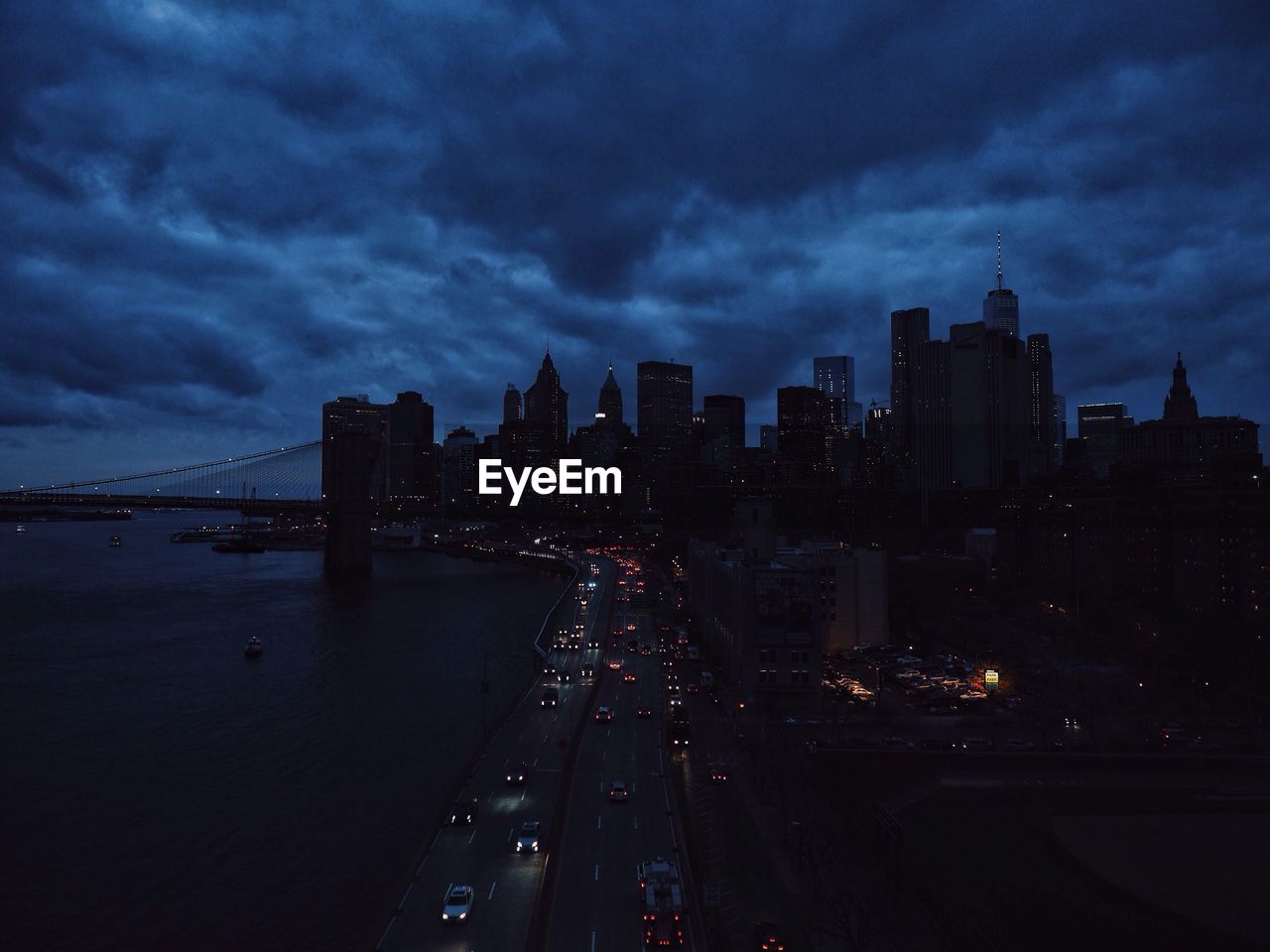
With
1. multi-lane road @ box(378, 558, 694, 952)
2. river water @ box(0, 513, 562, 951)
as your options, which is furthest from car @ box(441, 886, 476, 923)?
river water @ box(0, 513, 562, 951)

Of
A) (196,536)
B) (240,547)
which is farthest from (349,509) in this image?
(196,536)

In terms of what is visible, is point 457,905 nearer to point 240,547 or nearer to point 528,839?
point 528,839

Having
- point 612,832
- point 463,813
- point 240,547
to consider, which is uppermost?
point 240,547

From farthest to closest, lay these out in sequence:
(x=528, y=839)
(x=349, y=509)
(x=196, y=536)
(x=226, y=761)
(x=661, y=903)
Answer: (x=196, y=536) → (x=349, y=509) → (x=226, y=761) → (x=528, y=839) → (x=661, y=903)

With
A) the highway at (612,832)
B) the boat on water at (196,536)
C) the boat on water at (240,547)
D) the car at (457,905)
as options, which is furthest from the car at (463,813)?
the boat on water at (196,536)

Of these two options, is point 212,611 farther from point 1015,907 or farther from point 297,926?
point 1015,907

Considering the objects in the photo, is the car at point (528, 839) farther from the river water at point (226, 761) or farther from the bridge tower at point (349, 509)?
the bridge tower at point (349, 509)
